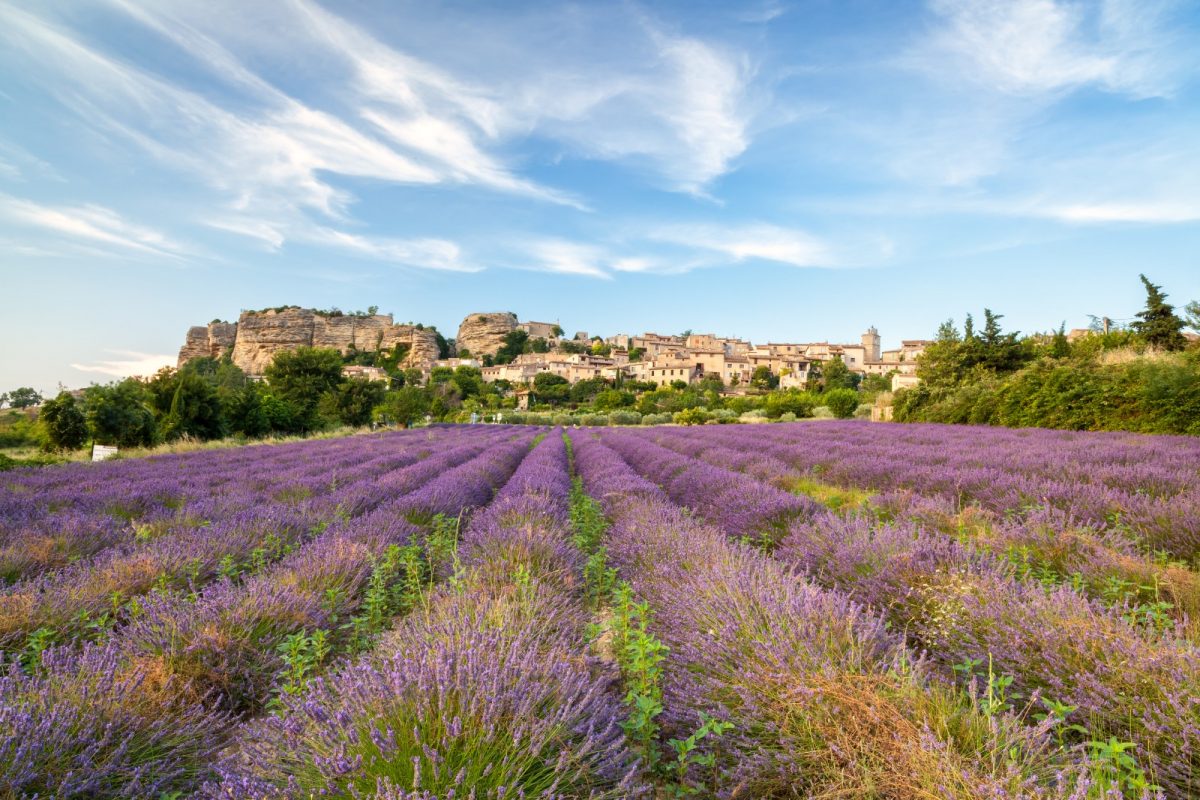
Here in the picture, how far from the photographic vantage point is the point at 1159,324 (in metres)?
17.2

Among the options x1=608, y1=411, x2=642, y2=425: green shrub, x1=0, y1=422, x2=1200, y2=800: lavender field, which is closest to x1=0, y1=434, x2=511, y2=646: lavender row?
x1=0, y1=422, x2=1200, y2=800: lavender field

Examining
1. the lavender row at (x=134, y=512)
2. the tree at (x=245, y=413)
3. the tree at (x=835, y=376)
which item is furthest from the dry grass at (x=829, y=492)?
the tree at (x=835, y=376)

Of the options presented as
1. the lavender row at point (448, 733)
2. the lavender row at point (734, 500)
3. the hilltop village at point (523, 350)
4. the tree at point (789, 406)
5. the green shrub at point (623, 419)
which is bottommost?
the green shrub at point (623, 419)

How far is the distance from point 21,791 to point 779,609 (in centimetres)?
220

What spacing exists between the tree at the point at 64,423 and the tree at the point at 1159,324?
34.0m

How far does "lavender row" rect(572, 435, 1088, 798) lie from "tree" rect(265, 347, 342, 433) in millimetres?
31314

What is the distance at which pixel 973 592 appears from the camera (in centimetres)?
233

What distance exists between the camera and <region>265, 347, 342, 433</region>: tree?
29.7 m

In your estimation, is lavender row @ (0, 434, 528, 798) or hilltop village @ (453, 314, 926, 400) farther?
hilltop village @ (453, 314, 926, 400)

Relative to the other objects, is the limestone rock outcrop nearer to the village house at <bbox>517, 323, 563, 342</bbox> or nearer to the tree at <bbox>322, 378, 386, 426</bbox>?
the village house at <bbox>517, 323, 563, 342</bbox>

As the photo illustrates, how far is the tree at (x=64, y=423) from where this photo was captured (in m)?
15.7

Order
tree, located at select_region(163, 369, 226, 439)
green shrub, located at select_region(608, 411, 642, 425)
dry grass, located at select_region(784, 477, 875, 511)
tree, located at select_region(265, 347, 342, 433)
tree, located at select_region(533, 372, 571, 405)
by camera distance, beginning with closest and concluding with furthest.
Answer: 1. dry grass, located at select_region(784, 477, 875, 511)
2. tree, located at select_region(163, 369, 226, 439)
3. tree, located at select_region(265, 347, 342, 433)
4. green shrub, located at select_region(608, 411, 642, 425)
5. tree, located at select_region(533, 372, 571, 405)

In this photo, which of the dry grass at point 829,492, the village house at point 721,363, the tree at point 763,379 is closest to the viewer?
the dry grass at point 829,492

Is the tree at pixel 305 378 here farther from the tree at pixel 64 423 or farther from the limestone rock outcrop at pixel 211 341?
the limestone rock outcrop at pixel 211 341
